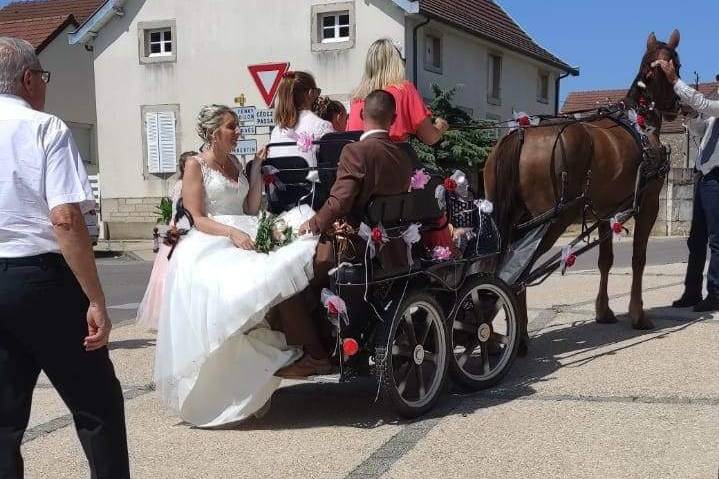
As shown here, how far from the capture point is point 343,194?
4480 millimetres

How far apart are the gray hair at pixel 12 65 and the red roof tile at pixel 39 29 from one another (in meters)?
26.7

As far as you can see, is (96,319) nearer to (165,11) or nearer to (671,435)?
(671,435)

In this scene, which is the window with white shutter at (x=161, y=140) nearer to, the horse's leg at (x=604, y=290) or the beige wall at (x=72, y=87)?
the beige wall at (x=72, y=87)

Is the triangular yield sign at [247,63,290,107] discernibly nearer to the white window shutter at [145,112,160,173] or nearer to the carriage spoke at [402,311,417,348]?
the carriage spoke at [402,311,417,348]

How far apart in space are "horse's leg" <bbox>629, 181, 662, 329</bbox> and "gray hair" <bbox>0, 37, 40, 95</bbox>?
5.48m

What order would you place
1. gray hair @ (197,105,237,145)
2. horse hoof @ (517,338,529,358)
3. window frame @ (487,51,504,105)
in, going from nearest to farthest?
gray hair @ (197,105,237,145) → horse hoof @ (517,338,529,358) → window frame @ (487,51,504,105)

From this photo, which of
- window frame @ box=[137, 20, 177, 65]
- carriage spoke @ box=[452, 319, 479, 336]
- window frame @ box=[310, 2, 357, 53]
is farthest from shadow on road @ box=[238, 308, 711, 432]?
window frame @ box=[137, 20, 177, 65]

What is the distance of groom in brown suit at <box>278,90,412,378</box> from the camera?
4.50 metres

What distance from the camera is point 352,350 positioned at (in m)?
4.45

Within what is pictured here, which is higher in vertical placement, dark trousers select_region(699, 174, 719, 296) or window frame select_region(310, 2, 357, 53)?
window frame select_region(310, 2, 357, 53)

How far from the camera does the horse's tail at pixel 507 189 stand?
6273 millimetres

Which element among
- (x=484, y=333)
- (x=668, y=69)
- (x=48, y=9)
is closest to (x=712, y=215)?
(x=668, y=69)

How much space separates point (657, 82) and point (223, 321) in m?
4.78

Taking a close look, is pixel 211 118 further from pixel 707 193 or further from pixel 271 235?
pixel 707 193
